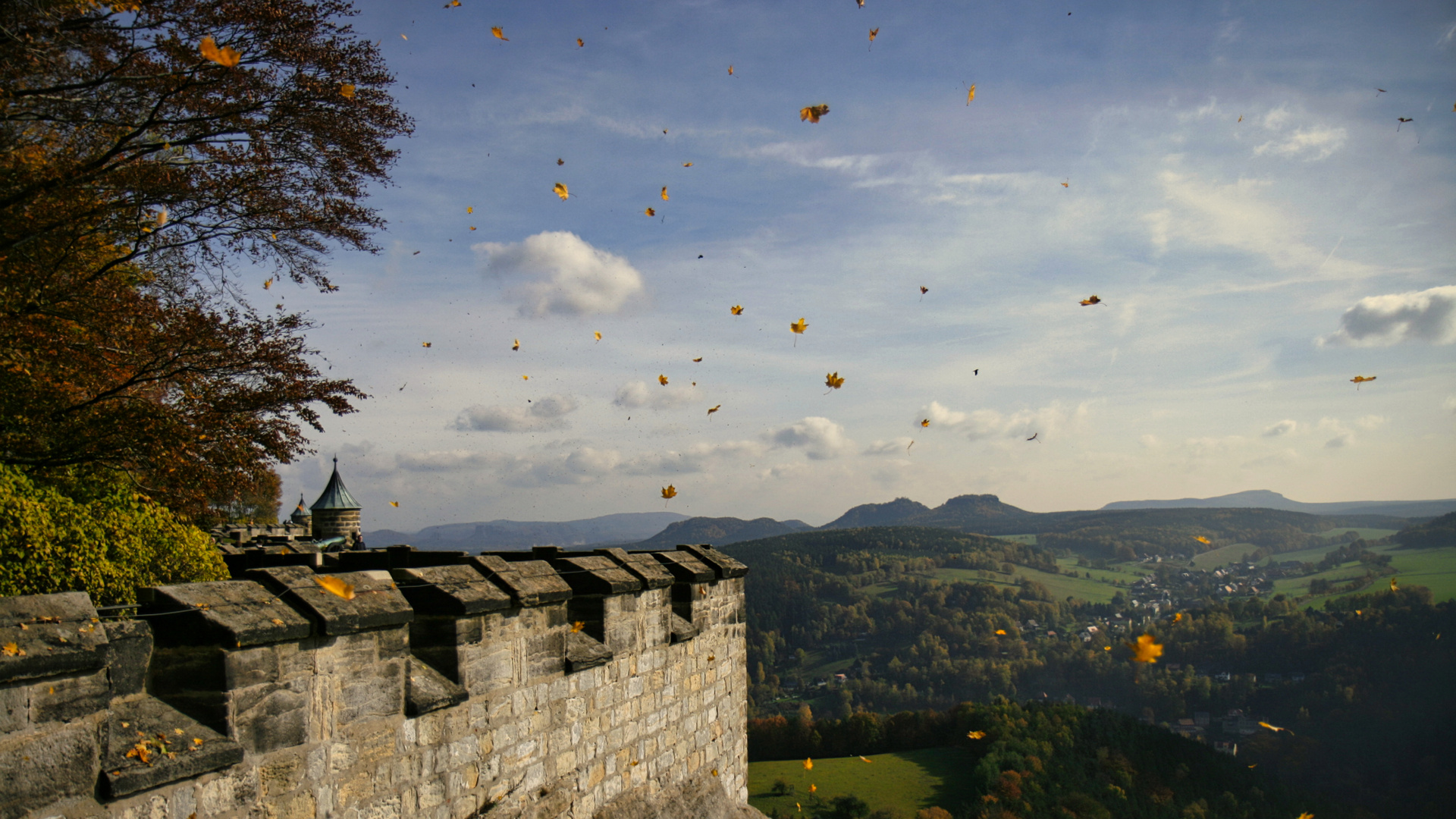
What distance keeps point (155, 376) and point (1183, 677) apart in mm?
132133

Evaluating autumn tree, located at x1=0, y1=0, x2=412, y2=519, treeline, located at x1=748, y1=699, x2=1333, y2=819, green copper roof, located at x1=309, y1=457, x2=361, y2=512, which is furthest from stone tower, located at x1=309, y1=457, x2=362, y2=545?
treeline, located at x1=748, y1=699, x2=1333, y2=819

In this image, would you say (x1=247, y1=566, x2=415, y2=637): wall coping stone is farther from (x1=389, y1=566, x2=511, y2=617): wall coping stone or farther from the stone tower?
the stone tower

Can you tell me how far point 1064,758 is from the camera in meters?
66.9

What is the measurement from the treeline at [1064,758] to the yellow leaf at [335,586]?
6373 centimetres

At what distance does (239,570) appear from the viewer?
7781 millimetres

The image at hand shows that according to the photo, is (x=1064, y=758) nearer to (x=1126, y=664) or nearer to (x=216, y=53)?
(x=1126, y=664)

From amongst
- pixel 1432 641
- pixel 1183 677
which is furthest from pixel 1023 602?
pixel 1432 641

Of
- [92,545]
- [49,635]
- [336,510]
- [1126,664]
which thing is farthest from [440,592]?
[1126,664]

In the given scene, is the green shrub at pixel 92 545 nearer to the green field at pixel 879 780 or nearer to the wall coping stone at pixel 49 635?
the wall coping stone at pixel 49 635

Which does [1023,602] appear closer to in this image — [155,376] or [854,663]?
[854,663]

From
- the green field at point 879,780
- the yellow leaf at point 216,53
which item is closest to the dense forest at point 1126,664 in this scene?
the green field at point 879,780

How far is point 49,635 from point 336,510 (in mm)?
37740

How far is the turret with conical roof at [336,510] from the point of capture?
1415 inches

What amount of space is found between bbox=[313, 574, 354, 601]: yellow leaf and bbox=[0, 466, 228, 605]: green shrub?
972 mm
